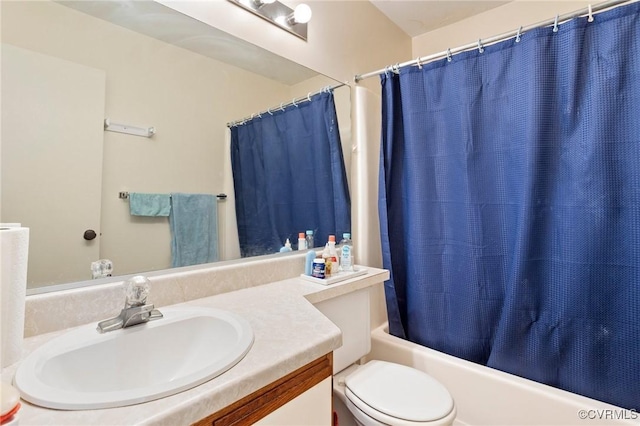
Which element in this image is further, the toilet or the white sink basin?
the toilet

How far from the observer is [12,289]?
0.62 meters

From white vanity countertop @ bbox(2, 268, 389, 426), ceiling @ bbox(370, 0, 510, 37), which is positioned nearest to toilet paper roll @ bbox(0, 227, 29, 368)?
white vanity countertop @ bbox(2, 268, 389, 426)

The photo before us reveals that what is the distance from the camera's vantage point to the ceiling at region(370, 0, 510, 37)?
6.14 feet

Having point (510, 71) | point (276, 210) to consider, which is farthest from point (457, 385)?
point (510, 71)

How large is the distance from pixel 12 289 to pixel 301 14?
1422mm

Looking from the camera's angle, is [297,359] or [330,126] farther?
[330,126]

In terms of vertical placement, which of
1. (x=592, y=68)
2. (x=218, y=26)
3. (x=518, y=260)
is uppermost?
(x=218, y=26)

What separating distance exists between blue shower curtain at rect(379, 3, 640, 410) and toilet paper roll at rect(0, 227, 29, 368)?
4.74 ft

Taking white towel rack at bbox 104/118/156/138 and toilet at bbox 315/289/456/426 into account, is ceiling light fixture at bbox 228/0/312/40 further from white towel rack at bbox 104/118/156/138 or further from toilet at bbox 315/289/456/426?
toilet at bbox 315/289/456/426

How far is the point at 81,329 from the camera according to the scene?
769mm

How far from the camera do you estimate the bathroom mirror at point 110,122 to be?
0.80 meters

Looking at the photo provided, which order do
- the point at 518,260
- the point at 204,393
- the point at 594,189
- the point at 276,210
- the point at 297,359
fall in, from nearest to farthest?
the point at 204,393
the point at 297,359
the point at 594,189
the point at 518,260
the point at 276,210

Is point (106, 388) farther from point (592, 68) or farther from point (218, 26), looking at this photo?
point (592, 68)

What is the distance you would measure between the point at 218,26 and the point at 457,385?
1.87 meters
